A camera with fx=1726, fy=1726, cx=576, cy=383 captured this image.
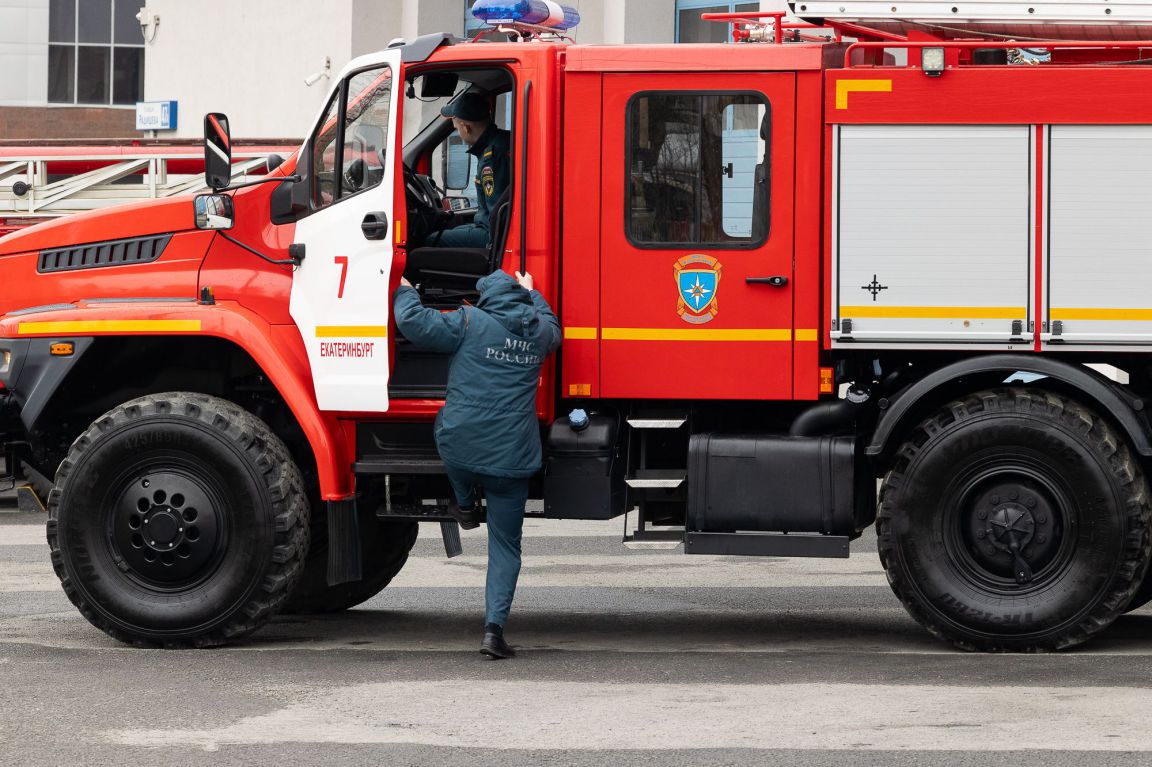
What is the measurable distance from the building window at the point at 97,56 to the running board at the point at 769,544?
103 feet

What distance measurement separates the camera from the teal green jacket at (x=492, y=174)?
26.8 ft

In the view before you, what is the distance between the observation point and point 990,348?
7.68 meters

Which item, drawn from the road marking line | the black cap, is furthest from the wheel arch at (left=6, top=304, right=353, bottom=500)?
the road marking line

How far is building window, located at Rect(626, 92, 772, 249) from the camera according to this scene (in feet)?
25.7

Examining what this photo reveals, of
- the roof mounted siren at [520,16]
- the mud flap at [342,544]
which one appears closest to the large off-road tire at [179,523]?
the mud flap at [342,544]

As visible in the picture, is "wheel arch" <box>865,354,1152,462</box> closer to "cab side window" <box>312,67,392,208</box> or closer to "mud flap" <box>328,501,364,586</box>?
"mud flap" <box>328,501,364,586</box>

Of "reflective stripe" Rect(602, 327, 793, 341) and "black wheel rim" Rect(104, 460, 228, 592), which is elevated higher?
"reflective stripe" Rect(602, 327, 793, 341)

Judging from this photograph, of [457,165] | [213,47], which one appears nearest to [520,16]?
[457,165]

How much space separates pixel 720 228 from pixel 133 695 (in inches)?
128

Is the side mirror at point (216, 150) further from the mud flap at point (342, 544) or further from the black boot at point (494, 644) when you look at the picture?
the black boot at point (494, 644)

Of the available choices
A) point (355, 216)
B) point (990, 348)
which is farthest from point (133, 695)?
point (990, 348)

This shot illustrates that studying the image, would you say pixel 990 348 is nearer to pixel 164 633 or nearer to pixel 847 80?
pixel 847 80

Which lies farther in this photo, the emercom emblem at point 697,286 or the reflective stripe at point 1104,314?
the emercom emblem at point 697,286

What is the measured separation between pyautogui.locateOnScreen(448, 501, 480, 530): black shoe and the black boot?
505 mm
